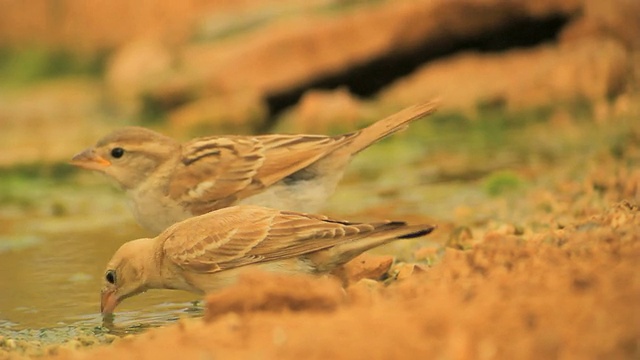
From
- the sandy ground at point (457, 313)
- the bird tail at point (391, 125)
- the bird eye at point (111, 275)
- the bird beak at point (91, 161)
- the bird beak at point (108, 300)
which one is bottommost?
the bird beak at point (108, 300)

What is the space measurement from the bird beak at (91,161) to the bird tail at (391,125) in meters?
1.51

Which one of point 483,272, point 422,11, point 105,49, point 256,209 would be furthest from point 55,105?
point 483,272

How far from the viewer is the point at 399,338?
12.8 feet

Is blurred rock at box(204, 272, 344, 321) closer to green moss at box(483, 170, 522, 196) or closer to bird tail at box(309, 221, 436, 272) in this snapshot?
bird tail at box(309, 221, 436, 272)

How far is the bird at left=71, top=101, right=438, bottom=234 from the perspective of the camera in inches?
277

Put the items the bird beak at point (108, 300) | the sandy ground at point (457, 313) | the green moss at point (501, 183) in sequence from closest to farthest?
the sandy ground at point (457, 313) < the bird beak at point (108, 300) < the green moss at point (501, 183)

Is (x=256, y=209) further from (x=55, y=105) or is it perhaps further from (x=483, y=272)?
(x=55, y=105)

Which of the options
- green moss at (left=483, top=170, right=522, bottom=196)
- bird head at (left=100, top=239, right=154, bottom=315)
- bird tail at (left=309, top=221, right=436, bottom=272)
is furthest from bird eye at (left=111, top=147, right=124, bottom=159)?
green moss at (left=483, top=170, right=522, bottom=196)

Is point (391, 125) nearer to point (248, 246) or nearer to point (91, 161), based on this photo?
point (248, 246)

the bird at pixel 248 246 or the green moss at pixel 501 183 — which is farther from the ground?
the bird at pixel 248 246

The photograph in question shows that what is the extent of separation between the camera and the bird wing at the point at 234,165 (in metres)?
7.04

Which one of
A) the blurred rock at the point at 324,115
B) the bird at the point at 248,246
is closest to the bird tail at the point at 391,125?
the bird at the point at 248,246

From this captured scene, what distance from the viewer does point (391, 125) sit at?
23.6ft

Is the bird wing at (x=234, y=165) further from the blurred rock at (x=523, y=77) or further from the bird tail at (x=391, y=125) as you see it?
the blurred rock at (x=523, y=77)
